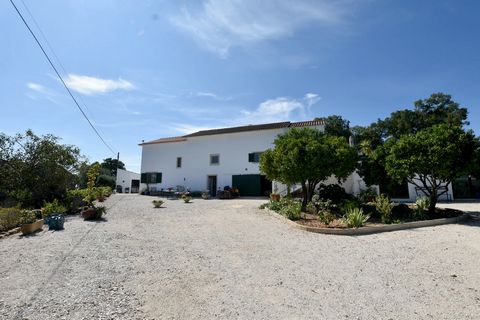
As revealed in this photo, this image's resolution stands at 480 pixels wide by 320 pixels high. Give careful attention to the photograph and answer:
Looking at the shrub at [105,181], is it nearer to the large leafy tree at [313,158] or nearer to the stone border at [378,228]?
the large leafy tree at [313,158]

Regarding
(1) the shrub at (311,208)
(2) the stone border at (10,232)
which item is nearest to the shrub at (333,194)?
(1) the shrub at (311,208)

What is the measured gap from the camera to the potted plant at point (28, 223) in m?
9.59

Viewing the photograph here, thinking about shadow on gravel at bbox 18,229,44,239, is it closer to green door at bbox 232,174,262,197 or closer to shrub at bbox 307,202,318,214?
shrub at bbox 307,202,318,214

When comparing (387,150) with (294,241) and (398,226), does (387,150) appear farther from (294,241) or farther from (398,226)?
(294,241)

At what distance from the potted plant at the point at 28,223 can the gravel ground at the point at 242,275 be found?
2.06ft

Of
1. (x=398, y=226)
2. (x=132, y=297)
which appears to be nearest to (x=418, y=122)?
(x=398, y=226)

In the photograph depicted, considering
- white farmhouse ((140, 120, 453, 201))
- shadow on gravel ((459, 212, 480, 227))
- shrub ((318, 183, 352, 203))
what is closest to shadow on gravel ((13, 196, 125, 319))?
shrub ((318, 183, 352, 203))

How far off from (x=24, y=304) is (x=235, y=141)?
79.5ft

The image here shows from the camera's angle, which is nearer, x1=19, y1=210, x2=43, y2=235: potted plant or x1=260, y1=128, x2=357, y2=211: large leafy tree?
x1=19, y1=210, x2=43, y2=235: potted plant

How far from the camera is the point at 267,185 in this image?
26.5m

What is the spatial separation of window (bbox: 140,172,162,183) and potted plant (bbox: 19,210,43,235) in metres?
20.5

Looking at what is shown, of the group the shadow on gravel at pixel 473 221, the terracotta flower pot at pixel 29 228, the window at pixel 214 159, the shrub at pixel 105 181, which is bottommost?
the terracotta flower pot at pixel 29 228

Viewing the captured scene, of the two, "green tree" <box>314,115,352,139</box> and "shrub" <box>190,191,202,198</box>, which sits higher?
"green tree" <box>314,115,352,139</box>

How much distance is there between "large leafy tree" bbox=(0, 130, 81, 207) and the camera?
50.9ft
